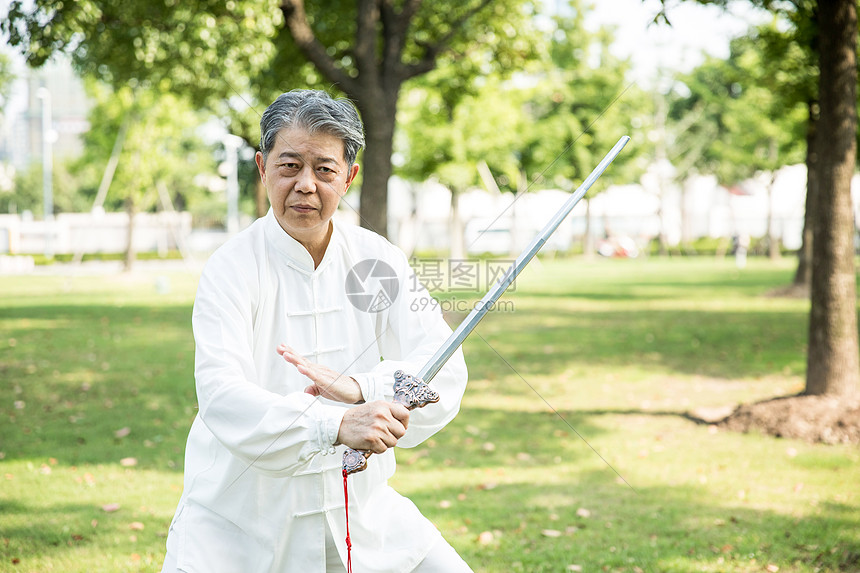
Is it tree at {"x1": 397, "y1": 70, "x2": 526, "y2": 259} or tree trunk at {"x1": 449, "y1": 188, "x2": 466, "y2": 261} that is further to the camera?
tree trunk at {"x1": 449, "y1": 188, "x2": 466, "y2": 261}

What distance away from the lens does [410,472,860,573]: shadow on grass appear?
5102 millimetres

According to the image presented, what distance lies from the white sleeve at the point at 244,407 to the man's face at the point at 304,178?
1.09 ft

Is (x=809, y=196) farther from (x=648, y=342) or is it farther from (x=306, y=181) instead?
(x=306, y=181)

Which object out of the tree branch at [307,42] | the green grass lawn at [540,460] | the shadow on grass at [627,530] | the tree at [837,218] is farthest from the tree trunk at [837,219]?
the tree branch at [307,42]

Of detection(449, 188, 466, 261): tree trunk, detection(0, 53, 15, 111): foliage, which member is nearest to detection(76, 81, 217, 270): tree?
detection(0, 53, 15, 111): foliage

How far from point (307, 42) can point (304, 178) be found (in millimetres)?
9151

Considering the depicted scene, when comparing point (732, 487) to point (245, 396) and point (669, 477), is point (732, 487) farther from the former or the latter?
point (245, 396)

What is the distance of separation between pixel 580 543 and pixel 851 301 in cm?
434

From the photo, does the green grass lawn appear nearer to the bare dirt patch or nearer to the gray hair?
the bare dirt patch

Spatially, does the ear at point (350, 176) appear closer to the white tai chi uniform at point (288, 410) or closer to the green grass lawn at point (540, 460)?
the white tai chi uniform at point (288, 410)

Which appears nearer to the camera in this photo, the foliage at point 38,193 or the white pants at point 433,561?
the white pants at point 433,561

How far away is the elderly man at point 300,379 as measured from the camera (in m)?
2.28

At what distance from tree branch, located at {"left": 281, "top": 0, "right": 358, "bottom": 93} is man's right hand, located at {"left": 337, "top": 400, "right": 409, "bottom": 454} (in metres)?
9.36

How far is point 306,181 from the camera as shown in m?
2.54
